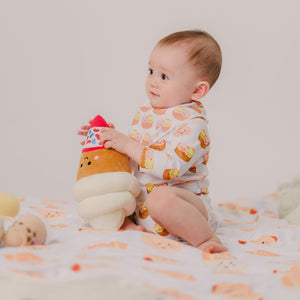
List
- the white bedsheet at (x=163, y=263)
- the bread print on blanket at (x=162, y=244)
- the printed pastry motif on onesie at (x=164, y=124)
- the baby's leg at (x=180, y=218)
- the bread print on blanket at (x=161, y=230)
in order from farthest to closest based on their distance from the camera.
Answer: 1. the printed pastry motif on onesie at (x=164, y=124)
2. the bread print on blanket at (x=161, y=230)
3. the baby's leg at (x=180, y=218)
4. the bread print on blanket at (x=162, y=244)
5. the white bedsheet at (x=163, y=263)

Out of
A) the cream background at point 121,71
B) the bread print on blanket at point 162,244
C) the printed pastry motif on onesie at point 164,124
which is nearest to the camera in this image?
the bread print on blanket at point 162,244

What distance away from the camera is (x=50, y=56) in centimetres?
323

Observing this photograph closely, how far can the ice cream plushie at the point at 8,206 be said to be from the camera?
5.23ft

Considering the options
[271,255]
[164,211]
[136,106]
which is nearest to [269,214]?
[271,255]

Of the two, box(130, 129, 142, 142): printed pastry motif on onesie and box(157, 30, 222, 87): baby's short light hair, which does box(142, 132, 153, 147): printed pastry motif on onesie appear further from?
box(157, 30, 222, 87): baby's short light hair

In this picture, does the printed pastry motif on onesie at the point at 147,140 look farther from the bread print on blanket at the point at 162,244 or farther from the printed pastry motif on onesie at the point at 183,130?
the bread print on blanket at the point at 162,244

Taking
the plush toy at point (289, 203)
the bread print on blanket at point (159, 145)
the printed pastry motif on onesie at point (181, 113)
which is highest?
the printed pastry motif on onesie at point (181, 113)

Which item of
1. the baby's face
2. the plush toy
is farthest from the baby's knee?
the plush toy

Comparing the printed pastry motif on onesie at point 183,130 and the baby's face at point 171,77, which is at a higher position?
the baby's face at point 171,77

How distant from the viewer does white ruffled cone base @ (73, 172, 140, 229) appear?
146 centimetres

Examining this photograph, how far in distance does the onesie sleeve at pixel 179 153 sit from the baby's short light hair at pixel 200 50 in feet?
0.65

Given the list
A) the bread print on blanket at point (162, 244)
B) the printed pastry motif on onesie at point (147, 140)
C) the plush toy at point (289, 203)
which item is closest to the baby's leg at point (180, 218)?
the bread print on blanket at point (162, 244)

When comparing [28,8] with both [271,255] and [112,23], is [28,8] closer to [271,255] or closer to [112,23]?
[112,23]

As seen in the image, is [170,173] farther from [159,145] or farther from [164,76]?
[164,76]
